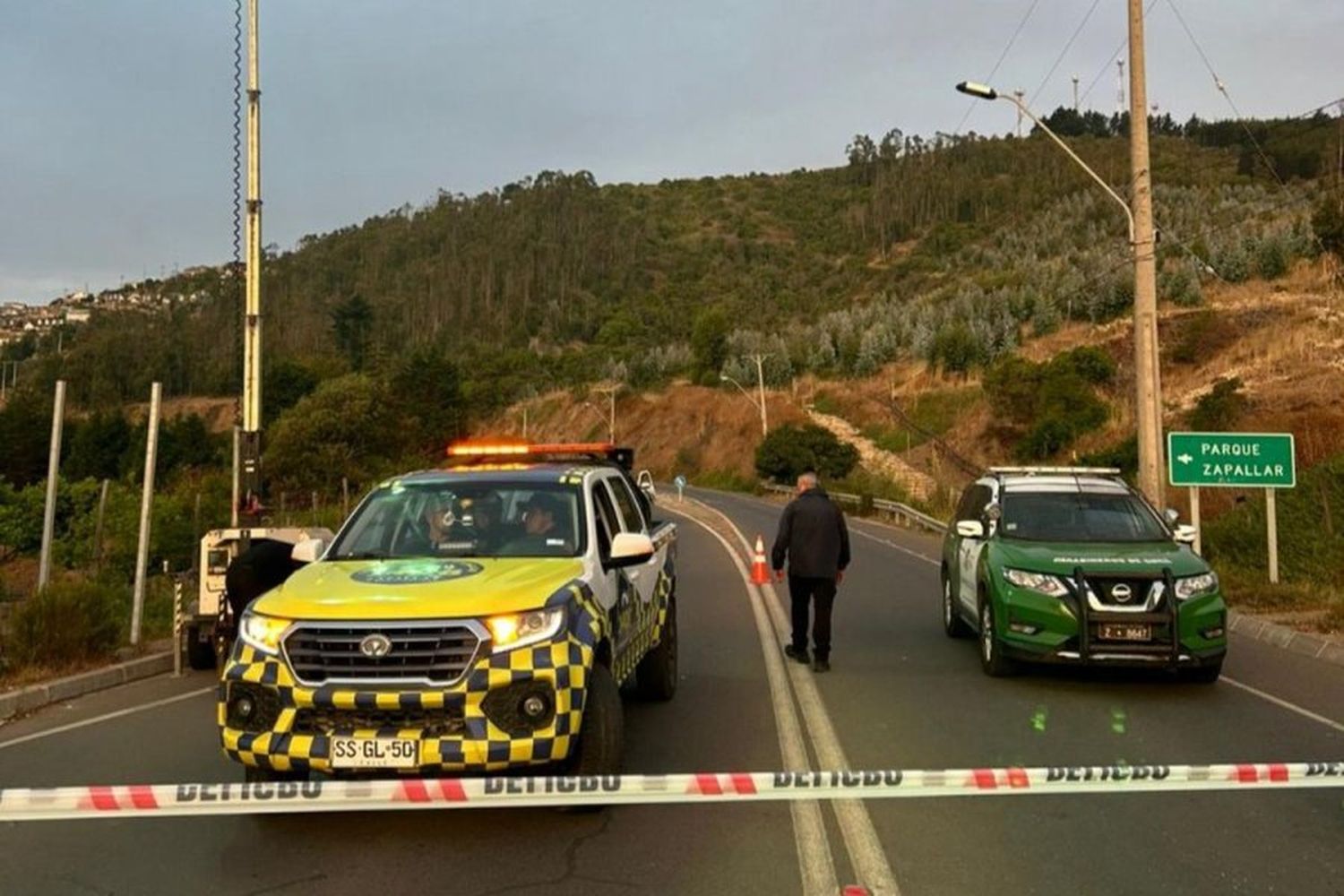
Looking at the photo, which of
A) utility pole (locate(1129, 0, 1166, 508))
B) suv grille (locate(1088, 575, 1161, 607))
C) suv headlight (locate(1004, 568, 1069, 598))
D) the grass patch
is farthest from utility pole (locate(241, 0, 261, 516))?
utility pole (locate(1129, 0, 1166, 508))

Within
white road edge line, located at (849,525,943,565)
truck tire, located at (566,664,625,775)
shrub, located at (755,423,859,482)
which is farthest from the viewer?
shrub, located at (755,423,859,482)

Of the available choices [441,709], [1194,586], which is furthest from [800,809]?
[1194,586]

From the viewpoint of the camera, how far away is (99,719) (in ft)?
28.0

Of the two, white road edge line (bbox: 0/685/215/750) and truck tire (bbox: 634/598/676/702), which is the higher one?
truck tire (bbox: 634/598/676/702)

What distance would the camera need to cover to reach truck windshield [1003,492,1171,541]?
33.3ft

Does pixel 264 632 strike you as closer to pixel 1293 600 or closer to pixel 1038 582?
pixel 1038 582

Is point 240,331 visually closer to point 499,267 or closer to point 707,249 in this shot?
point 499,267

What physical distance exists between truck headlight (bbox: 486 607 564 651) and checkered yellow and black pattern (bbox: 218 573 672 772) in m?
0.04

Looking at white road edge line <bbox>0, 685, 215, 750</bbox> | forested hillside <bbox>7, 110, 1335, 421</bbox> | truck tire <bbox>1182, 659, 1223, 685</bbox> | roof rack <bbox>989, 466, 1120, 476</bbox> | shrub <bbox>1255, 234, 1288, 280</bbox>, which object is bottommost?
white road edge line <bbox>0, 685, 215, 750</bbox>

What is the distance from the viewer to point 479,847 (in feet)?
17.3

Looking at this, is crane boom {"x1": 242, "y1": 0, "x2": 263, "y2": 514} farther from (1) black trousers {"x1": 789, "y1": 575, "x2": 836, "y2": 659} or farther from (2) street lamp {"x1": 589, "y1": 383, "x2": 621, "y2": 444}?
(2) street lamp {"x1": 589, "y1": 383, "x2": 621, "y2": 444}

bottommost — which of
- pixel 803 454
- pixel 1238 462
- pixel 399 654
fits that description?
pixel 399 654

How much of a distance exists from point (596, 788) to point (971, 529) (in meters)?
6.87

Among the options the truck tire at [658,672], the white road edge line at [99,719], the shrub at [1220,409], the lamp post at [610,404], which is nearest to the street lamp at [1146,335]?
the truck tire at [658,672]
